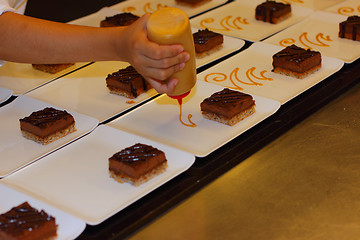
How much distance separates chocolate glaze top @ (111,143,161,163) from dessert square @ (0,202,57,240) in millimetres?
368

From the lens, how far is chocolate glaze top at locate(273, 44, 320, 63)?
2756mm

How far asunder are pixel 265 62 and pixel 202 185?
108cm

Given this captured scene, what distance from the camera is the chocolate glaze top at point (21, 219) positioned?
1766mm

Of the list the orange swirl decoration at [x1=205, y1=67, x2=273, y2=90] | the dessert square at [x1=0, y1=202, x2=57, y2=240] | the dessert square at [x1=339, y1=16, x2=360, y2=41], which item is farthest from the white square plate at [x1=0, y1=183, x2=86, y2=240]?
the dessert square at [x1=339, y1=16, x2=360, y2=41]

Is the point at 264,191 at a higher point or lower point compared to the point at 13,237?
lower

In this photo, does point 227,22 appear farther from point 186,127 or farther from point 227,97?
point 186,127

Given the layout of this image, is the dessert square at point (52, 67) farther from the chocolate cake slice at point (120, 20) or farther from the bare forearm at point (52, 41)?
the bare forearm at point (52, 41)

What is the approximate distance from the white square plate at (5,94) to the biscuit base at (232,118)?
37.0 inches

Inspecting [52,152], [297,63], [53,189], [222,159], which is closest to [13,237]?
[53,189]

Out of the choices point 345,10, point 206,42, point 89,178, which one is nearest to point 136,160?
point 89,178

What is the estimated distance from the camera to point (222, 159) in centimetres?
218

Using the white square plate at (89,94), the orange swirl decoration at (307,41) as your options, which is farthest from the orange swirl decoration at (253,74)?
the white square plate at (89,94)

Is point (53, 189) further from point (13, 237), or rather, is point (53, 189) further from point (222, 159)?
point (222, 159)

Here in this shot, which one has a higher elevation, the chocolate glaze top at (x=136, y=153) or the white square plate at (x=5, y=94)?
the chocolate glaze top at (x=136, y=153)
